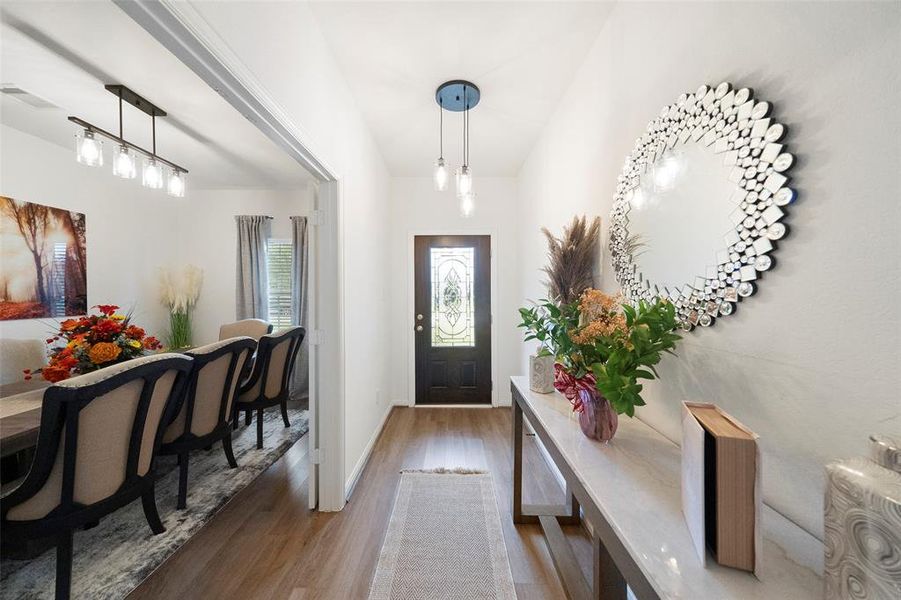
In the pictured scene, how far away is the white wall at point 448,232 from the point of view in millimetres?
4145

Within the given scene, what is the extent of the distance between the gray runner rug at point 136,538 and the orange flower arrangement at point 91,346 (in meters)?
0.94

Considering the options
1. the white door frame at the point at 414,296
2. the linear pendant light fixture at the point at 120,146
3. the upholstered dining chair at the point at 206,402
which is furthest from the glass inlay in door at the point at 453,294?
the linear pendant light fixture at the point at 120,146

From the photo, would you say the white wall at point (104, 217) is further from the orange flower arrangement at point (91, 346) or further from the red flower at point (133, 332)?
the red flower at point (133, 332)

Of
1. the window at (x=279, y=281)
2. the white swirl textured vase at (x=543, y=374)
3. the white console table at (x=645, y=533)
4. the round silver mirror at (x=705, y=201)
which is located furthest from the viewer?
the window at (x=279, y=281)

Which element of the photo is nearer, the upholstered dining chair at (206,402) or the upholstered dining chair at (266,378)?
the upholstered dining chair at (206,402)

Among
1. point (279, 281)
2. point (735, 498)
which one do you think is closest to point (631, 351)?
point (735, 498)

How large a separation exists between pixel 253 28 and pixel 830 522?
2064mm

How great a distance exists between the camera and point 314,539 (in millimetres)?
1921

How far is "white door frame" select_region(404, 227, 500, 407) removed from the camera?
13.6 feet

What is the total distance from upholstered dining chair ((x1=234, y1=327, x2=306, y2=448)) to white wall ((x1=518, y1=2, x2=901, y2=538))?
9.83 ft

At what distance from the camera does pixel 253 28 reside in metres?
1.27

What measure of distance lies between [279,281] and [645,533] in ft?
15.7

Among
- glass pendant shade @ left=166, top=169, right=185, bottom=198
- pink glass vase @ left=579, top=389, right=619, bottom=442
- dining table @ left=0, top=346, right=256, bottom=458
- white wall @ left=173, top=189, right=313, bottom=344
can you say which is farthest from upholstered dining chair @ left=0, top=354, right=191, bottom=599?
white wall @ left=173, top=189, right=313, bottom=344

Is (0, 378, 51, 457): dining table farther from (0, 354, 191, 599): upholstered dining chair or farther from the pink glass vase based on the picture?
the pink glass vase
